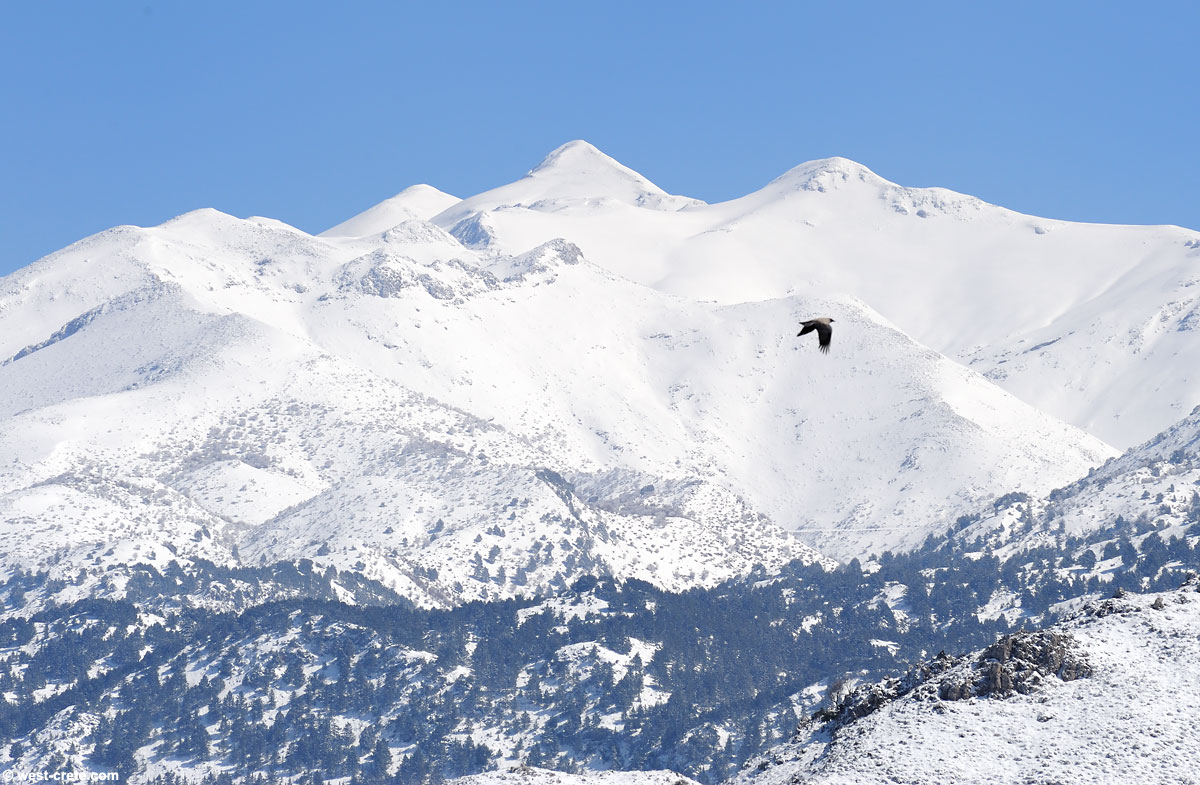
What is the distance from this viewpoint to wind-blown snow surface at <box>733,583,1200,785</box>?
123 meters

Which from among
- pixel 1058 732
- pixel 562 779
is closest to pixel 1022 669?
pixel 1058 732

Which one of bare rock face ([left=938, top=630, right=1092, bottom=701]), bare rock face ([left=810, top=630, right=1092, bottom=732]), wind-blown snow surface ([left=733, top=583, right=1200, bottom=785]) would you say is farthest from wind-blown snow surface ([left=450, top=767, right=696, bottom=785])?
bare rock face ([left=938, top=630, right=1092, bottom=701])

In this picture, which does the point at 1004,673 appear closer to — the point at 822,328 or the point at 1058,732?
the point at 1058,732

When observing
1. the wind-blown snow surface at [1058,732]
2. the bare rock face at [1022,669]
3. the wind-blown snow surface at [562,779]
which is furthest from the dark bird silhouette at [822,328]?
the wind-blown snow surface at [562,779]

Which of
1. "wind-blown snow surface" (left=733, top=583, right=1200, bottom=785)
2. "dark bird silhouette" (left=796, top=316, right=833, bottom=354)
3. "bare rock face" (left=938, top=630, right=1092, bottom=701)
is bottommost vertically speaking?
"wind-blown snow surface" (left=733, top=583, right=1200, bottom=785)

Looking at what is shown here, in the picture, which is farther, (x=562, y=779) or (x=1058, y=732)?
(x=562, y=779)

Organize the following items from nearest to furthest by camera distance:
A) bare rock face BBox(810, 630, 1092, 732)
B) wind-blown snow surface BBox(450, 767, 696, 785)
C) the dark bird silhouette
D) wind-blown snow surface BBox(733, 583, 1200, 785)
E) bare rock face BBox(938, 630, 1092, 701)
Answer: the dark bird silhouette
wind-blown snow surface BBox(733, 583, 1200, 785)
wind-blown snow surface BBox(450, 767, 696, 785)
bare rock face BBox(938, 630, 1092, 701)
bare rock face BBox(810, 630, 1092, 732)

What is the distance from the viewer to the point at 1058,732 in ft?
421

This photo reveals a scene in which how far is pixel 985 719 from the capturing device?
131125 mm

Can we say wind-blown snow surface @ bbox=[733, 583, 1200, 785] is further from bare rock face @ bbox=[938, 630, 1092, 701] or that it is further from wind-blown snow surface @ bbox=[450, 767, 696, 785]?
wind-blown snow surface @ bbox=[450, 767, 696, 785]

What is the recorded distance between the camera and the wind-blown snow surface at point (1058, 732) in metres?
123

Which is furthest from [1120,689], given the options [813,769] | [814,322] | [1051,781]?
[814,322]

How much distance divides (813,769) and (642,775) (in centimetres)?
1564

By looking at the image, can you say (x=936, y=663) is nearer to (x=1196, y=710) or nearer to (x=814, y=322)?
(x=1196, y=710)
